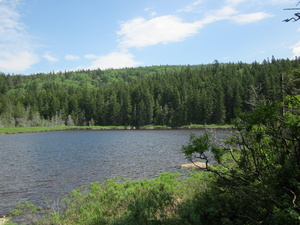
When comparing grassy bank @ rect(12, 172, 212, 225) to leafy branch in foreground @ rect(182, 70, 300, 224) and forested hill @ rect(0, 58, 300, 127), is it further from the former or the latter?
forested hill @ rect(0, 58, 300, 127)

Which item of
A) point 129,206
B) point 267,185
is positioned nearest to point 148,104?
point 129,206

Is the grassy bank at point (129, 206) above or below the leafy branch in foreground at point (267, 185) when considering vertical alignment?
below

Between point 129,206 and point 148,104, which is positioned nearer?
point 129,206

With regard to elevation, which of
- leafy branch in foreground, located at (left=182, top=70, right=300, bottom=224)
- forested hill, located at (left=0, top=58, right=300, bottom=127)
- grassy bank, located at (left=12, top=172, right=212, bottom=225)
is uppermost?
forested hill, located at (left=0, top=58, right=300, bottom=127)

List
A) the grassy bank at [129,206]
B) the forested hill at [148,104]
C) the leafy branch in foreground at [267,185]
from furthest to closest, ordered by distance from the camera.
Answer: the forested hill at [148,104] → the grassy bank at [129,206] → the leafy branch in foreground at [267,185]

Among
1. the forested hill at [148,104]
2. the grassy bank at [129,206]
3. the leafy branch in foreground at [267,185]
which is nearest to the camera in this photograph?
the leafy branch in foreground at [267,185]

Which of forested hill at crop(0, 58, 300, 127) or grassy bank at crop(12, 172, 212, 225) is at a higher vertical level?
forested hill at crop(0, 58, 300, 127)

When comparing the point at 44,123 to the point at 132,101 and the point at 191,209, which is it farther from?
the point at 191,209

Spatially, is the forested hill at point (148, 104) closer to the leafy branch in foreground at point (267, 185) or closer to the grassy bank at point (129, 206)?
the grassy bank at point (129, 206)

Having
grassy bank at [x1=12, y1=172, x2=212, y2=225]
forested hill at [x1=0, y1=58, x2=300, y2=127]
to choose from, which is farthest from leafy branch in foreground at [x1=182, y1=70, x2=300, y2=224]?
forested hill at [x1=0, y1=58, x2=300, y2=127]

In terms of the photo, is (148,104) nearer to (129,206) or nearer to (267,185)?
(129,206)

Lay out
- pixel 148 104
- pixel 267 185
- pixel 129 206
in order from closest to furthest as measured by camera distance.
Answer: pixel 267 185 → pixel 129 206 → pixel 148 104

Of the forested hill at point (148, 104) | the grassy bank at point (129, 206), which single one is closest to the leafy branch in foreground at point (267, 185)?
the grassy bank at point (129, 206)

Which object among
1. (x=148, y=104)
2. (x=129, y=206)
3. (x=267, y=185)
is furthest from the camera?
(x=148, y=104)
